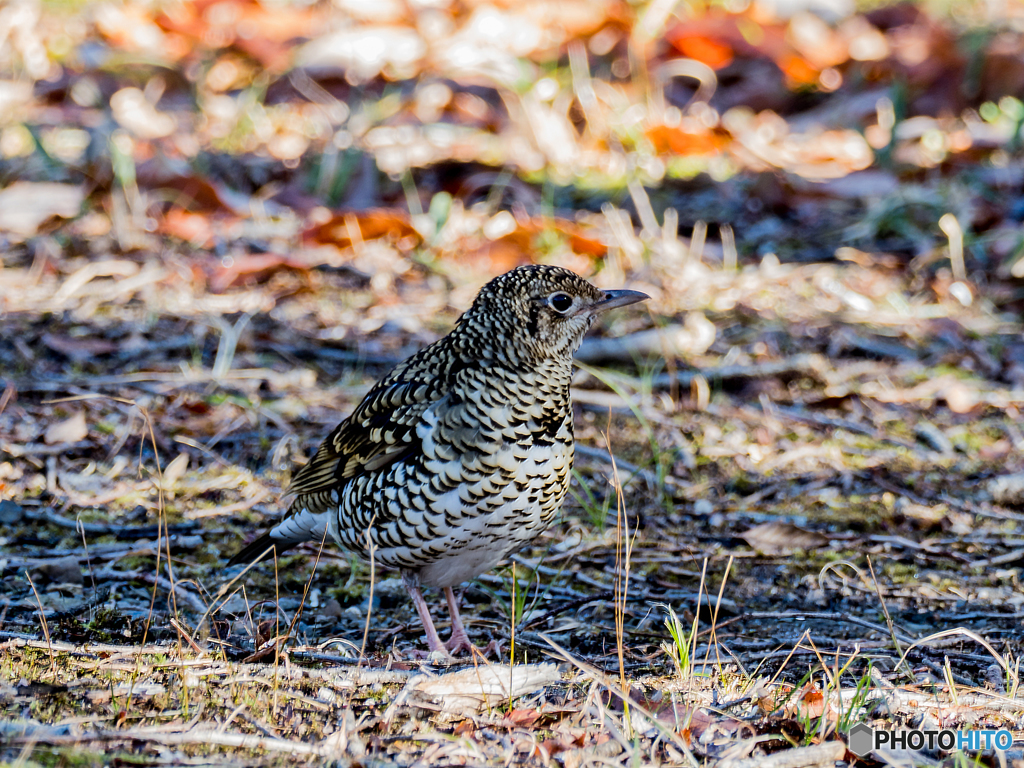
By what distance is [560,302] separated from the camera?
3270 millimetres

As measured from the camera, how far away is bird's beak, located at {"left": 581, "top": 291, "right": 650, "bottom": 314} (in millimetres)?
3332

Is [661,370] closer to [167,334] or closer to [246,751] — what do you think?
[167,334]

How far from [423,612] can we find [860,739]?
142cm

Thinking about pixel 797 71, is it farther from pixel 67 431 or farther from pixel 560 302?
pixel 67 431

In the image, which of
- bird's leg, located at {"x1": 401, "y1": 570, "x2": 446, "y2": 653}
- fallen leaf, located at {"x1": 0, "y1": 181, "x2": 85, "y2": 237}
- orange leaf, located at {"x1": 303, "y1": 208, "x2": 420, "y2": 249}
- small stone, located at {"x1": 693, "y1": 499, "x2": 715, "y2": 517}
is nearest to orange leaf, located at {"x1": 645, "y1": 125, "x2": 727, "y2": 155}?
orange leaf, located at {"x1": 303, "y1": 208, "x2": 420, "y2": 249}

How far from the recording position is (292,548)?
4.03 meters

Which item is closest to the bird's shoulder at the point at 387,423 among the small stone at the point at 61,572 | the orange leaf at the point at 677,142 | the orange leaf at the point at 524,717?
the small stone at the point at 61,572

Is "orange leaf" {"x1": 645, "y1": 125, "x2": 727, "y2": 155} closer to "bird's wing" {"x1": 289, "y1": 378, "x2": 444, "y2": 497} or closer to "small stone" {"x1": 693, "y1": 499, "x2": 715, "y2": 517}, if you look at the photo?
"small stone" {"x1": 693, "y1": 499, "x2": 715, "y2": 517}

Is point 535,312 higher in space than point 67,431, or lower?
higher

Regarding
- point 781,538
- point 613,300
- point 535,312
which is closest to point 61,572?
point 535,312

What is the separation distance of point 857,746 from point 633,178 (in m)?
4.83

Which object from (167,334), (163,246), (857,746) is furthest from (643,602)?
(163,246)

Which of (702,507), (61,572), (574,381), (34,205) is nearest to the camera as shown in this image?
(61,572)
